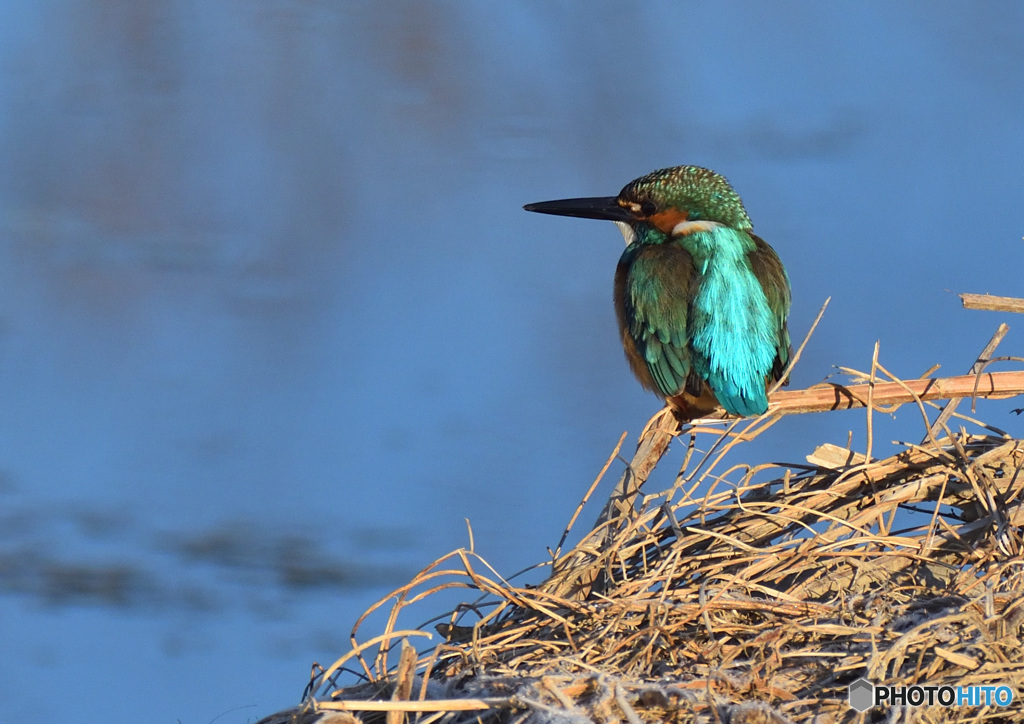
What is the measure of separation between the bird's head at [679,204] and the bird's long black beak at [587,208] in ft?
0.06

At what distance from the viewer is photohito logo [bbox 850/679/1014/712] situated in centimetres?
109

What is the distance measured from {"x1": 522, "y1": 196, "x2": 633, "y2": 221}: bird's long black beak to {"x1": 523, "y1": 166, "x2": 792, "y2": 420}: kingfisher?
0.03 m

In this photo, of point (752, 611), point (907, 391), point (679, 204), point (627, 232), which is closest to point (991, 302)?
point (907, 391)

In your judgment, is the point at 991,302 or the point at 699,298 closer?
the point at 991,302

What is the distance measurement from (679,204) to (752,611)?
4.23ft

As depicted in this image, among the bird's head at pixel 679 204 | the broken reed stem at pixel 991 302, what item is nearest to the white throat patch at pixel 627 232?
the bird's head at pixel 679 204

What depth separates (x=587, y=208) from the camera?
255 centimetres

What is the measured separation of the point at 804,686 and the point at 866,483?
45 cm

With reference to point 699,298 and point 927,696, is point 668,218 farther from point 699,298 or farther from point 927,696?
point 927,696

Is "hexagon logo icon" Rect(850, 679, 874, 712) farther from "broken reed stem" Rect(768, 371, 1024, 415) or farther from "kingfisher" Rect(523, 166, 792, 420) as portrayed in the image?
"kingfisher" Rect(523, 166, 792, 420)

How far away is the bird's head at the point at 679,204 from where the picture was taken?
2.36m

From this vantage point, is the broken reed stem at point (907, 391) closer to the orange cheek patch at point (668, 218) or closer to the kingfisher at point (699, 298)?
the kingfisher at point (699, 298)

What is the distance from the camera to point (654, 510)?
56.6 inches

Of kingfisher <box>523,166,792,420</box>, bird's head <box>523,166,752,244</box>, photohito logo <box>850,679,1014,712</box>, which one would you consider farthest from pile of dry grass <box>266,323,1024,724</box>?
bird's head <box>523,166,752,244</box>
